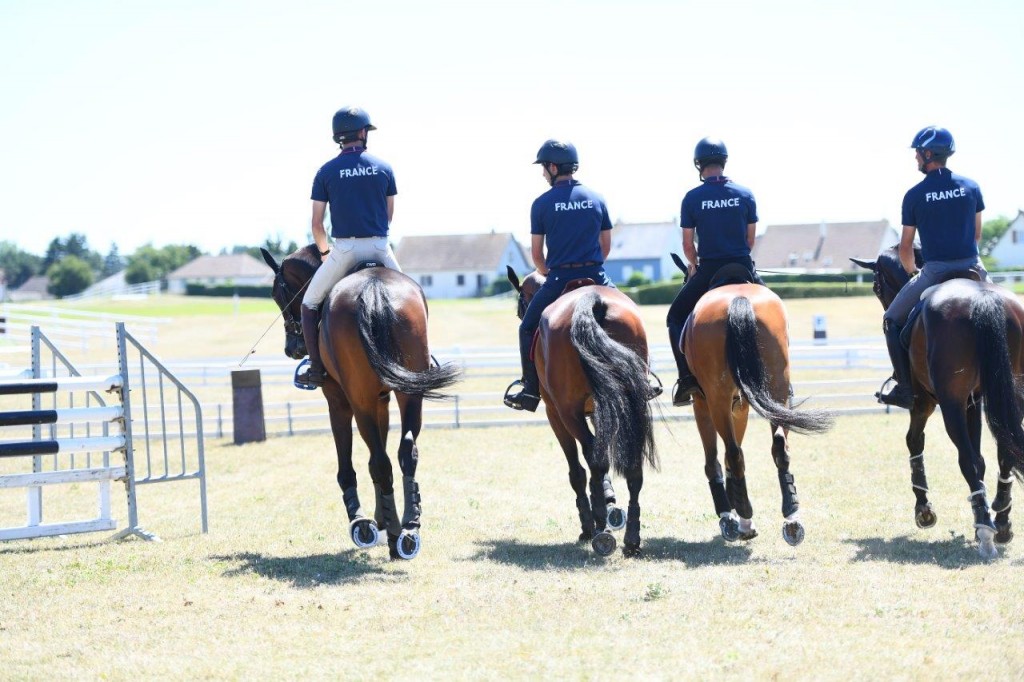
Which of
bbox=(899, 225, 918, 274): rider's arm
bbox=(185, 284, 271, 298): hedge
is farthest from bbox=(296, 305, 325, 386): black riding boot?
bbox=(185, 284, 271, 298): hedge

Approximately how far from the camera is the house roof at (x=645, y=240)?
9944 cm

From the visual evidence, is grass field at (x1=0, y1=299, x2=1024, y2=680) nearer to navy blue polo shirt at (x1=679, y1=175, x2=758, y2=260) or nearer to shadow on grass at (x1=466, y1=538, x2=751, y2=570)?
shadow on grass at (x1=466, y1=538, x2=751, y2=570)

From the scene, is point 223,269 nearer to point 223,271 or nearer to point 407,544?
point 223,271

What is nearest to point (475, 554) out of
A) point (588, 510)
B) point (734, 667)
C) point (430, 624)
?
point (588, 510)

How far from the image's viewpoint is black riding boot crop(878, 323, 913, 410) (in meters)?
9.30

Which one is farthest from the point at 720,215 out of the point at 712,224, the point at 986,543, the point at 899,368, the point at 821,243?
the point at 821,243

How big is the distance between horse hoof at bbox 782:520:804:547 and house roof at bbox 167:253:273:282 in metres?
132

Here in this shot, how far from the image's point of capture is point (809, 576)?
292 inches

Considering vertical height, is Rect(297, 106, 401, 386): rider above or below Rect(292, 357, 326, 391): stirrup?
above

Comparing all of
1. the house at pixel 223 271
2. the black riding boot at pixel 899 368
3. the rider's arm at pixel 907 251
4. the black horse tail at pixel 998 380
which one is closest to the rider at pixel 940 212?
the rider's arm at pixel 907 251

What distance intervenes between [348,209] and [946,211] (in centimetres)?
498

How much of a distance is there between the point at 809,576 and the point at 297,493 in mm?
6701

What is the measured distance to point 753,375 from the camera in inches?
326

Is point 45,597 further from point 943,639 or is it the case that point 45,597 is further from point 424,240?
point 424,240
